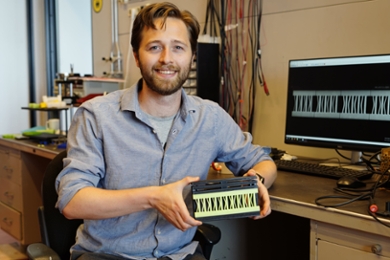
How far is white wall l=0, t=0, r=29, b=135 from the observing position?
13.5ft

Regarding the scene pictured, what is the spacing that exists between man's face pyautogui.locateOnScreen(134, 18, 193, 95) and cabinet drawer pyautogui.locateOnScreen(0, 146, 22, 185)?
1.66 metres

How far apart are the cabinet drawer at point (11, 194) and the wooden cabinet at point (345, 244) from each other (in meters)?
2.03

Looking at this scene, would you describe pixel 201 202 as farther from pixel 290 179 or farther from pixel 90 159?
pixel 290 179

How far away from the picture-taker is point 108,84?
3.05m

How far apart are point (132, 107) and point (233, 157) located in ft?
1.30

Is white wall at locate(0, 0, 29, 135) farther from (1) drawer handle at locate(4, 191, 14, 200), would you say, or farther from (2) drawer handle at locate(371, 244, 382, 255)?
(2) drawer handle at locate(371, 244, 382, 255)

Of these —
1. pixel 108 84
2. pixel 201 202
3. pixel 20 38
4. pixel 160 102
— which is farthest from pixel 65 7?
pixel 201 202

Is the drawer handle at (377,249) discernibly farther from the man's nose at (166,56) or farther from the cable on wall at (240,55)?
the cable on wall at (240,55)

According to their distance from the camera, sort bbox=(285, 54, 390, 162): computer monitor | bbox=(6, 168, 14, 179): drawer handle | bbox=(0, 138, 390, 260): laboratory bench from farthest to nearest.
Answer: bbox=(6, 168, 14, 179): drawer handle
bbox=(285, 54, 390, 162): computer monitor
bbox=(0, 138, 390, 260): laboratory bench

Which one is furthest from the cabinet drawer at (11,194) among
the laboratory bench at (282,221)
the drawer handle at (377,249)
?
the drawer handle at (377,249)

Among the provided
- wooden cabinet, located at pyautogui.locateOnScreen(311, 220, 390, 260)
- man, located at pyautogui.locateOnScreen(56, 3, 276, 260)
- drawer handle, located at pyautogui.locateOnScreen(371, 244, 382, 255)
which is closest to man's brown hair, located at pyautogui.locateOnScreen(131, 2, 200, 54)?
man, located at pyautogui.locateOnScreen(56, 3, 276, 260)

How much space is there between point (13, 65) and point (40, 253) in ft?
11.2

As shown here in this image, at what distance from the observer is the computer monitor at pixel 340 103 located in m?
1.60

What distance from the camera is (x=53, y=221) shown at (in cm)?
137
